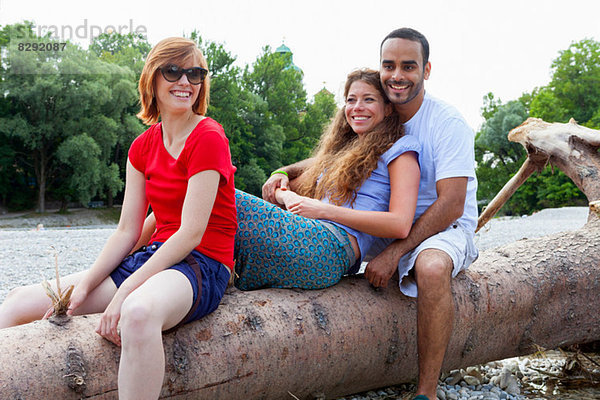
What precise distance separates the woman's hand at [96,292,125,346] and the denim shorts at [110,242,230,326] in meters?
0.25

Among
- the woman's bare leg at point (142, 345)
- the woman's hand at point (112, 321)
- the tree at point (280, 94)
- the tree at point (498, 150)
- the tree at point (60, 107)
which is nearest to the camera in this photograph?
the woman's bare leg at point (142, 345)

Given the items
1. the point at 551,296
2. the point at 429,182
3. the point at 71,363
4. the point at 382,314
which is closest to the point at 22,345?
the point at 71,363

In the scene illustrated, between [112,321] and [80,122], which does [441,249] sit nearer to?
[112,321]

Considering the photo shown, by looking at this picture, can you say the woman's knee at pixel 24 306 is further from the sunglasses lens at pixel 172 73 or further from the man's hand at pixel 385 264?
the man's hand at pixel 385 264

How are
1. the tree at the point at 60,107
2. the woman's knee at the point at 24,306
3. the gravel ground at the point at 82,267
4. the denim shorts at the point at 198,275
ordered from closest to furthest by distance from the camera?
the denim shorts at the point at 198,275 < the woman's knee at the point at 24,306 < the gravel ground at the point at 82,267 < the tree at the point at 60,107

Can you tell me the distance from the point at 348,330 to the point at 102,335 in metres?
1.19

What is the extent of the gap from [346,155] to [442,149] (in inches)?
20.4

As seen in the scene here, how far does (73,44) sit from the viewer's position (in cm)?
3191

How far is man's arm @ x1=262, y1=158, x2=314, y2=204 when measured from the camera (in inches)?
133

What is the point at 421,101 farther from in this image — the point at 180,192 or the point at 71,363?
the point at 71,363

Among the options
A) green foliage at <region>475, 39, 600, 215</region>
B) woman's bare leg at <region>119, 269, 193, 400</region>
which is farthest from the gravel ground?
green foliage at <region>475, 39, 600, 215</region>

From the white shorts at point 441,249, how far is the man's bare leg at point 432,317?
10 cm

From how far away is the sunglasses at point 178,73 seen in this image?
2.45m

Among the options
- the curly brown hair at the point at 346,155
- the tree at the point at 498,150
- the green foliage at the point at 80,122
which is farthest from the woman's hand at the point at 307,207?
the tree at the point at 498,150
